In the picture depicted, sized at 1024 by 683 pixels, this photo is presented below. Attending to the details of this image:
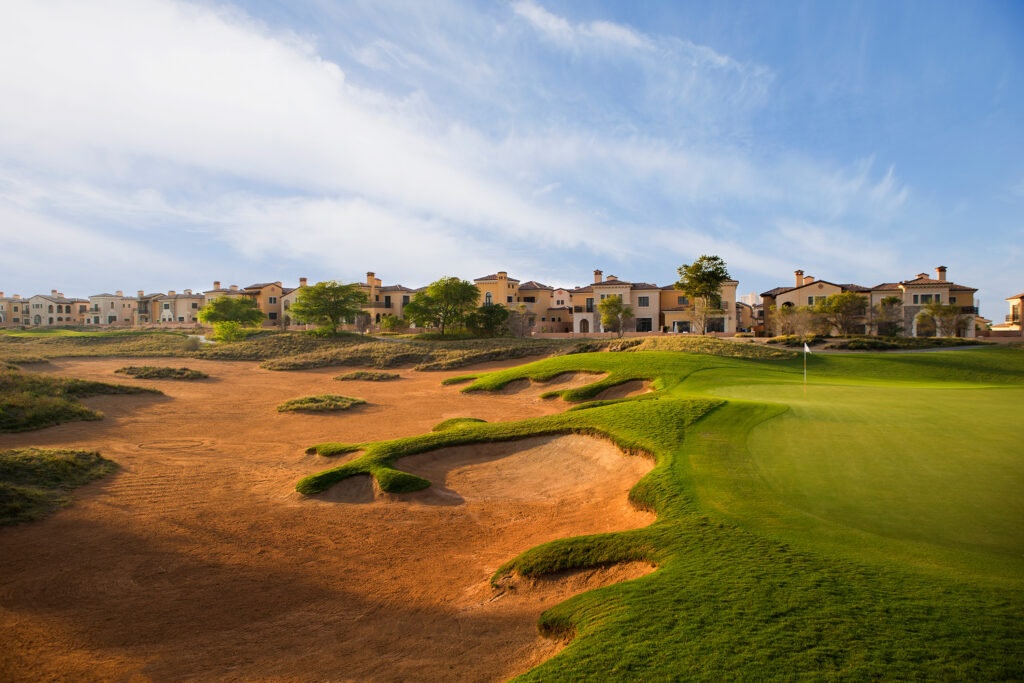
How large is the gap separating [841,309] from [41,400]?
60.2 meters

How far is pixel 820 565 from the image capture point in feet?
19.6

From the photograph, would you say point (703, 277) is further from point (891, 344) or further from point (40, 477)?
point (40, 477)

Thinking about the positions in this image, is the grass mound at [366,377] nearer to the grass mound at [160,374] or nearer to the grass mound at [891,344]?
the grass mound at [160,374]

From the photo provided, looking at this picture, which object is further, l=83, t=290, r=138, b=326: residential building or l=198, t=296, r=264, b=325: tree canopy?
l=83, t=290, r=138, b=326: residential building

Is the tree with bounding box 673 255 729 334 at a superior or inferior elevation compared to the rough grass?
superior

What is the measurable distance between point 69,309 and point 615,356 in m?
127

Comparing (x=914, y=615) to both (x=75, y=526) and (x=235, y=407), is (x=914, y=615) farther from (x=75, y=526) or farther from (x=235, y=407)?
(x=235, y=407)

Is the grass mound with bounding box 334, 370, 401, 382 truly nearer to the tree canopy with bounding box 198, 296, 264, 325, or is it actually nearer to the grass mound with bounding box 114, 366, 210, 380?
the grass mound with bounding box 114, 366, 210, 380

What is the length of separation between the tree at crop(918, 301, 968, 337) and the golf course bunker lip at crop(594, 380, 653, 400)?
49.3 meters

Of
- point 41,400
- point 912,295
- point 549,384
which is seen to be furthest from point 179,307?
point 912,295

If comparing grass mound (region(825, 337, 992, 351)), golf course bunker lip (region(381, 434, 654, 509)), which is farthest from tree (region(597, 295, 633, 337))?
golf course bunker lip (region(381, 434, 654, 509))

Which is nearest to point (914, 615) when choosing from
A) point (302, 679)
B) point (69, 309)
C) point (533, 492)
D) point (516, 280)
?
point (302, 679)

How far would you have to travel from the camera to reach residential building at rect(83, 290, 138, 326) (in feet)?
350

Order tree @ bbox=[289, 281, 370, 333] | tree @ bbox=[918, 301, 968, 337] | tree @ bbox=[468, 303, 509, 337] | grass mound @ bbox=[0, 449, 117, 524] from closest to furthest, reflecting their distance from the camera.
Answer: grass mound @ bbox=[0, 449, 117, 524] → tree @ bbox=[918, 301, 968, 337] → tree @ bbox=[468, 303, 509, 337] → tree @ bbox=[289, 281, 370, 333]
